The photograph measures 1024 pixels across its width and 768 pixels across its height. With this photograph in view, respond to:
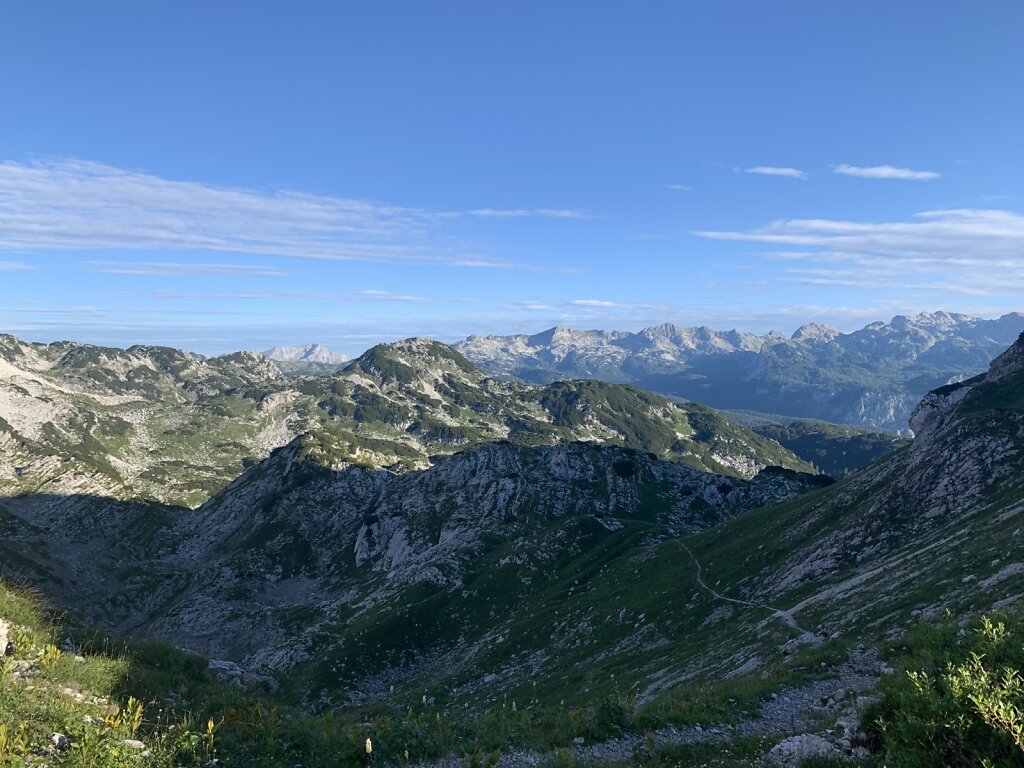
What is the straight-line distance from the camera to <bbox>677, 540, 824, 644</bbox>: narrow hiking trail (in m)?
43.2

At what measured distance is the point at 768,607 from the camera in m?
61.2

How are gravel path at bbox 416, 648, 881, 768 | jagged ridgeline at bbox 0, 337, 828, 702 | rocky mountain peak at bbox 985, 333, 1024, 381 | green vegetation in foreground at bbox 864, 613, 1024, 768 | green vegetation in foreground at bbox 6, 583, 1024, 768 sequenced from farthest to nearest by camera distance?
rocky mountain peak at bbox 985, 333, 1024, 381 → jagged ridgeline at bbox 0, 337, 828, 702 → gravel path at bbox 416, 648, 881, 768 → green vegetation in foreground at bbox 6, 583, 1024, 768 → green vegetation in foreground at bbox 864, 613, 1024, 768

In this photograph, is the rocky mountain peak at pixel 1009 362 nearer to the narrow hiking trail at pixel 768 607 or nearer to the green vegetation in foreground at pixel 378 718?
the narrow hiking trail at pixel 768 607

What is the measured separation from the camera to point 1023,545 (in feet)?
135

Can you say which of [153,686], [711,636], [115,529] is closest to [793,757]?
[153,686]

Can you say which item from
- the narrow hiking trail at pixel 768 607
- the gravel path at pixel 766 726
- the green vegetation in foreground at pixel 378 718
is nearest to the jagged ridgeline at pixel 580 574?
the gravel path at pixel 766 726

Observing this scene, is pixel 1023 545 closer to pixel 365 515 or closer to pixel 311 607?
pixel 311 607

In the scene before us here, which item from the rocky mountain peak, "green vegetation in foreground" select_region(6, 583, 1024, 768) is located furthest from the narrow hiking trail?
the rocky mountain peak

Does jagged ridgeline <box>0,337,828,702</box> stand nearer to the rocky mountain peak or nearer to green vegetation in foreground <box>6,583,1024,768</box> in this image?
green vegetation in foreground <box>6,583,1024,768</box>

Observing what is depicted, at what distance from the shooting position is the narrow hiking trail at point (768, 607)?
43.2 meters

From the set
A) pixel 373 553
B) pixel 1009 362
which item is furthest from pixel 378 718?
pixel 1009 362

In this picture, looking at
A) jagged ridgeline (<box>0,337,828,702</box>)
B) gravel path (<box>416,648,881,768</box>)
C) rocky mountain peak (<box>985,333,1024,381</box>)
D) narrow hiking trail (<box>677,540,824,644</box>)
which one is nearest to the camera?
gravel path (<box>416,648,881,768</box>)

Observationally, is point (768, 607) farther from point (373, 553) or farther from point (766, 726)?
point (373, 553)

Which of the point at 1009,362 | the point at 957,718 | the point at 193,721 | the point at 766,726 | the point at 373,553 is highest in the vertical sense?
the point at 1009,362
